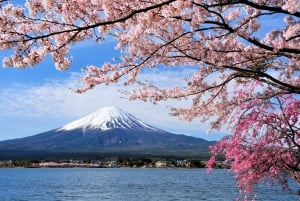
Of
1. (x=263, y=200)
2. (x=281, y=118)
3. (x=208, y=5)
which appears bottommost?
(x=263, y=200)

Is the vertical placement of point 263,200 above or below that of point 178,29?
below

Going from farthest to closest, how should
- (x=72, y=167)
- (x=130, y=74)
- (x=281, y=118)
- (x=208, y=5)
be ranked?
(x=72, y=167), (x=281, y=118), (x=130, y=74), (x=208, y=5)

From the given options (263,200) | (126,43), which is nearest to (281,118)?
(126,43)

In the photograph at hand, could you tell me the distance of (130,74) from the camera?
7961 millimetres

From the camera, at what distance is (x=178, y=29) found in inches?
287

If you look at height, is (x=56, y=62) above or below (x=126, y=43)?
below

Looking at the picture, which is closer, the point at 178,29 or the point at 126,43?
the point at 178,29

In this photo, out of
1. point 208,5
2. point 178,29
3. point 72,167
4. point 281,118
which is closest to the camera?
point 208,5

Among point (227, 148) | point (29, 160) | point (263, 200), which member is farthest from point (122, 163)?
point (227, 148)

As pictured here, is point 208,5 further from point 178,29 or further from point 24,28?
point 24,28

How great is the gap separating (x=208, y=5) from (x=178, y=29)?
129 centimetres

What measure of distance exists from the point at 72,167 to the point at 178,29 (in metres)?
144

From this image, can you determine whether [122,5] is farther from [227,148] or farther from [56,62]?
[227,148]

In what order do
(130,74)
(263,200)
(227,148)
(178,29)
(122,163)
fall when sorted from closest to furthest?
(178,29)
(130,74)
(227,148)
(263,200)
(122,163)
